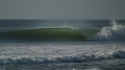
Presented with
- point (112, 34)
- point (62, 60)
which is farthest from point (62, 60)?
point (112, 34)

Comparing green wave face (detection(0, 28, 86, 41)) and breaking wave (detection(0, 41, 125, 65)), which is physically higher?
green wave face (detection(0, 28, 86, 41))

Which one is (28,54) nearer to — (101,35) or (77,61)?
(77,61)

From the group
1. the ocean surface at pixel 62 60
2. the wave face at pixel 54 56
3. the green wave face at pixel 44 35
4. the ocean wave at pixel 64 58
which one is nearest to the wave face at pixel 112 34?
the green wave face at pixel 44 35

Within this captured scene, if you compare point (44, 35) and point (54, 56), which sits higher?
point (44, 35)

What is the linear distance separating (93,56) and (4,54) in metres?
3.77

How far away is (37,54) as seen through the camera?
50.5 feet

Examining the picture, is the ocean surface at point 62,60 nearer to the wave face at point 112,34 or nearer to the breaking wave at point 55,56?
the breaking wave at point 55,56

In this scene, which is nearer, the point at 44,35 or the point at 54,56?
the point at 54,56

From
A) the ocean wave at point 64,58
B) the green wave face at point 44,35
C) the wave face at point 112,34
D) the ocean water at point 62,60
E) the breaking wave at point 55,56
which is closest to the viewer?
the ocean water at point 62,60

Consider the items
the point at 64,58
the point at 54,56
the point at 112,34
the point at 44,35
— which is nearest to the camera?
the point at 64,58

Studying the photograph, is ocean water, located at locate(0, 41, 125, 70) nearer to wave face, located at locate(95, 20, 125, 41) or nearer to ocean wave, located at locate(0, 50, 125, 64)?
ocean wave, located at locate(0, 50, 125, 64)

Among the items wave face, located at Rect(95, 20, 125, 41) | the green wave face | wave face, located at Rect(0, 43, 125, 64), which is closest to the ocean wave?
wave face, located at Rect(0, 43, 125, 64)

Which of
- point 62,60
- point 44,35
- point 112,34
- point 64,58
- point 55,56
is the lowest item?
point 62,60

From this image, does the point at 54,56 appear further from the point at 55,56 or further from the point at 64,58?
the point at 64,58
